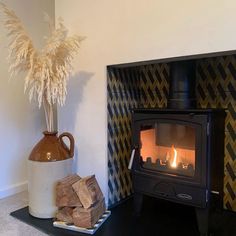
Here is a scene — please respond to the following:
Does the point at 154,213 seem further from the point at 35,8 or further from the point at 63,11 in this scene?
the point at 35,8

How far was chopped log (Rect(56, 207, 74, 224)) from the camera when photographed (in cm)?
155

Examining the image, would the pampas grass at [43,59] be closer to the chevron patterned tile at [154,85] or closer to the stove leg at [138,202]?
the chevron patterned tile at [154,85]

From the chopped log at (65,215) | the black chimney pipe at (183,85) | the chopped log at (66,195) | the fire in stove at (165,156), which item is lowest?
the chopped log at (65,215)

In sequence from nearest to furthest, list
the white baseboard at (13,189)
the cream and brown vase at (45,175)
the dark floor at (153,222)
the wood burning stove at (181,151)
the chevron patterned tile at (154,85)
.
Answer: the wood burning stove at (181,151) < the dark floor at (153,222) < the cream and brown vase at (45,175) < the chevron patterned tile at (154,85) < the white baseboard at (13,189)

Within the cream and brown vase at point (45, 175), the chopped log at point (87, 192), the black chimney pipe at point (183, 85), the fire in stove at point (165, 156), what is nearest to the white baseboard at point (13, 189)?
the cream and brown vase at point (45, 175)

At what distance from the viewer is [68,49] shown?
1646 mm

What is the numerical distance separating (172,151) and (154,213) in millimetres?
493

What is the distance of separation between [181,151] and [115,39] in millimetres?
837

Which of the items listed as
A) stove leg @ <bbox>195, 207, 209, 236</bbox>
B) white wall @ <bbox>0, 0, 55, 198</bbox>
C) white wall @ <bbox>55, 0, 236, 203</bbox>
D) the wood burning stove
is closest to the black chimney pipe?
the wood burning stove

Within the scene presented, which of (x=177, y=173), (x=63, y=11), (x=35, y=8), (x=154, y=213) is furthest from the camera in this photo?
(x=35, y=8)

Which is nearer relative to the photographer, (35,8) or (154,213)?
(154,213)

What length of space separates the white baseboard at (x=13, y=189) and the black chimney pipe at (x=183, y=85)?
1.58m

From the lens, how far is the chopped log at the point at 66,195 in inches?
60.6

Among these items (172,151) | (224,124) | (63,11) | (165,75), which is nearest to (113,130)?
(172,151)
